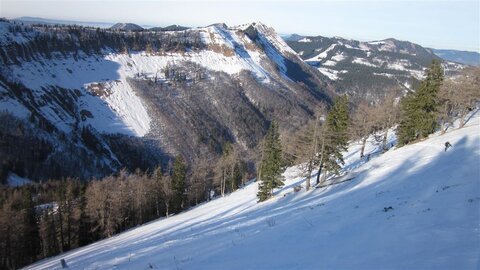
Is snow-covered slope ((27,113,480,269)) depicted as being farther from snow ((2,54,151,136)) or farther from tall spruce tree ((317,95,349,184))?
snow ((2,54,151,136))

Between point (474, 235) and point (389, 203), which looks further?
point (389, 203)

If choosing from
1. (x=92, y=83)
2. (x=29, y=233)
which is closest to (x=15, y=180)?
(x=29, y=233)

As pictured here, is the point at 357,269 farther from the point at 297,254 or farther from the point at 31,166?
the point at 31,166

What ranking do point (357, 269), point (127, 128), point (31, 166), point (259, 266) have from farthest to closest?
point (127, 128)
point (31, 166)
point (259, 266)
point (357, 269)

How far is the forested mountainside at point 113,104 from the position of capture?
10506 centimetres

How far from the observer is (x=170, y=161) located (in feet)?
400

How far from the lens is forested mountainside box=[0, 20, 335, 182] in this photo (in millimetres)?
105062

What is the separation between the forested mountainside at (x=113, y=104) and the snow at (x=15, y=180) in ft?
4.93

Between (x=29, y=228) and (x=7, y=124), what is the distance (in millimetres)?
64112

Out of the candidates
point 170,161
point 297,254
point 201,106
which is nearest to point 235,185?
point 170,161

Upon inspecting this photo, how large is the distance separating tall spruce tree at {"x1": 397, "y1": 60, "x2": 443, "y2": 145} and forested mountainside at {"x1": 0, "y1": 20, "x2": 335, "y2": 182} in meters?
43.9

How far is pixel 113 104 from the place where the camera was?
14150 cm

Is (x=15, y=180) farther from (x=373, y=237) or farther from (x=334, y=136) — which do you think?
(x=373, y=237)

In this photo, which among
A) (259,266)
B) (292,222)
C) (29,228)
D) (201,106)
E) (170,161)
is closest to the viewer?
(259,266)
